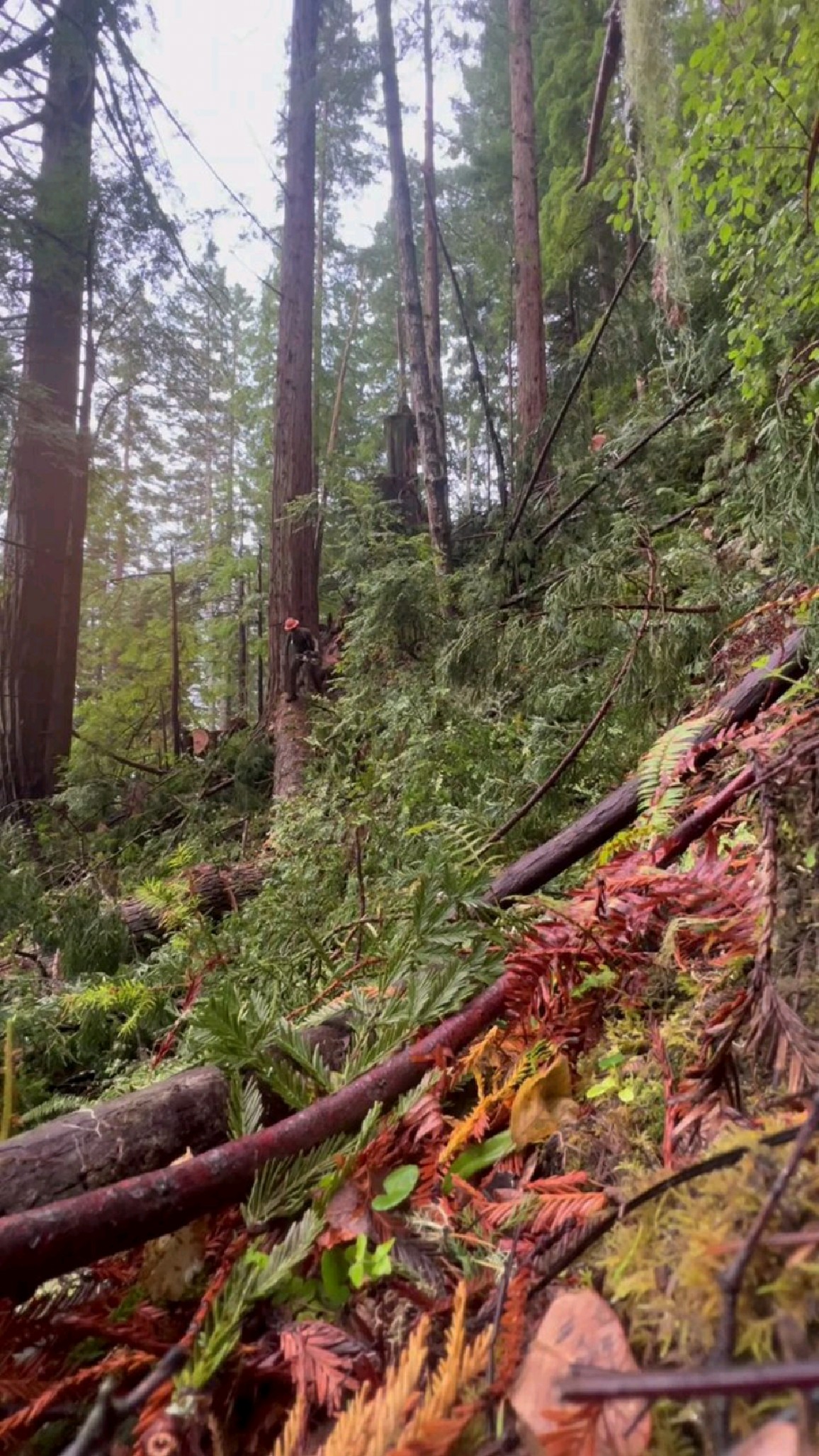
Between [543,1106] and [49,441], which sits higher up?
[49,441]

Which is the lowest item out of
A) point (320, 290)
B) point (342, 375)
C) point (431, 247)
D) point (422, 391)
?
point (422, 391)

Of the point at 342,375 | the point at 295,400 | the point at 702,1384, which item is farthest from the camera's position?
the point at 342,375

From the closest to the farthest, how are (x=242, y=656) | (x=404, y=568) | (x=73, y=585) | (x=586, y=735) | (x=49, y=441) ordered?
(x=586, y=735)
(x=404, y=568)
(x=49, y=441)
(x=73, y=585)
(x=242, y=656)

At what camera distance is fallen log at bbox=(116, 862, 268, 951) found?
4.11m

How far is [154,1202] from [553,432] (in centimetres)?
577

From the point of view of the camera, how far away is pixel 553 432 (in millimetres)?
5641

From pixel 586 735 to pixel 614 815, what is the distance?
577 mm

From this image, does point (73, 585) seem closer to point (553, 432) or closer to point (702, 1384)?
point (553, 432)

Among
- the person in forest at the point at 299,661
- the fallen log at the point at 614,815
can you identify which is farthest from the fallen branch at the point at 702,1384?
the person in forest at the point at 299,661

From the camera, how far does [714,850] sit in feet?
4.56

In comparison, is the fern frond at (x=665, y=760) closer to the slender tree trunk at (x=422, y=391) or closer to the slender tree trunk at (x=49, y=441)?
the slender tree trunk at (x=422, y=391)

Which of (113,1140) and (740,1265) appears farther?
(113,1140)

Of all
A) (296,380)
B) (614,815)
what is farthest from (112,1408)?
(296,380)

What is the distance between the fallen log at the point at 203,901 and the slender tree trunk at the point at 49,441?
4.29 meters
